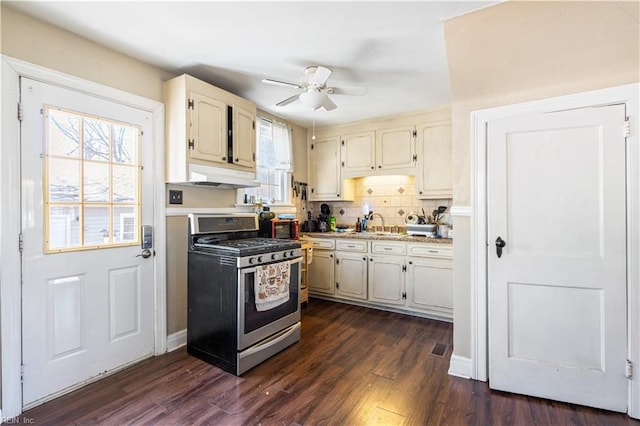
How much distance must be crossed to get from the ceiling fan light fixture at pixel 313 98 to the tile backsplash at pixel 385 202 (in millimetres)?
2088

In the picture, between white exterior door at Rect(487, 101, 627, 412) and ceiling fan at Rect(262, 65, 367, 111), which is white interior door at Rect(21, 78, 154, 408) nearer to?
ceiling fan at Rect(262, 65, 367, 111)

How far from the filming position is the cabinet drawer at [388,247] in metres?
3.57

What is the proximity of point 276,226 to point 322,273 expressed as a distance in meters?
1.01

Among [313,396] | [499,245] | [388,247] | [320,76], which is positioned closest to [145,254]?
[313,396]

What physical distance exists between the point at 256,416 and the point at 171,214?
1774 mm

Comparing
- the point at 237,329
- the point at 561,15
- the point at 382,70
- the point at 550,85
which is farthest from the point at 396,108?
the point at 237,329

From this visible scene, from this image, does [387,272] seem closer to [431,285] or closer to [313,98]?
[431,285]

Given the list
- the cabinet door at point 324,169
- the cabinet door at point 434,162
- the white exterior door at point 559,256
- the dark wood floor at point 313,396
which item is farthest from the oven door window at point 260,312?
the cabinet door at point 434,162

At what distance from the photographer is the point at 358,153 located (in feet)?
13.8

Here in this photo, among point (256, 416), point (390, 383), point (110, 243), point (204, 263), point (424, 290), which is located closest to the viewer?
point (256, 416)

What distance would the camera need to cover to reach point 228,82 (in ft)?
9.55

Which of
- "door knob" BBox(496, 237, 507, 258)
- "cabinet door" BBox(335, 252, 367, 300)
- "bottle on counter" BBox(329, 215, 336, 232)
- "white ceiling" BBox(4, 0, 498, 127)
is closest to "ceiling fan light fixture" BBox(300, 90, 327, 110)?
"white ceiling" BBox(4, 0, 498, 127)

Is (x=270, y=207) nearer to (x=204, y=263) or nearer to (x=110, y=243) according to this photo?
(x=204, y=263)

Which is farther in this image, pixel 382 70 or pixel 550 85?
pixel 382 70
